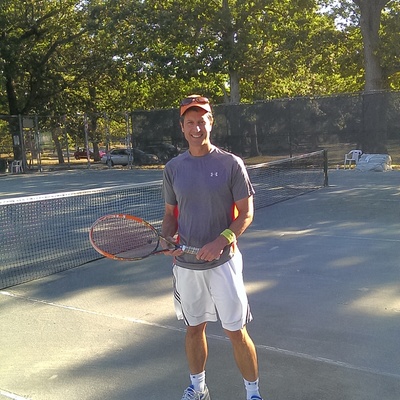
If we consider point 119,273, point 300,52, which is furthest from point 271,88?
point 119,273

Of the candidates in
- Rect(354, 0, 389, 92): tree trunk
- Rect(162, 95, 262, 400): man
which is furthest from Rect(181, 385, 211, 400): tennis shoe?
Rect(354, 0, 389, 92): tree trunk

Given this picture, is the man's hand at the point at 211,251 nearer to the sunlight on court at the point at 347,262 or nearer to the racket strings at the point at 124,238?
→ the racket strings at the point at 124,238

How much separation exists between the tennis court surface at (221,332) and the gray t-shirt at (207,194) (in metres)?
1.06

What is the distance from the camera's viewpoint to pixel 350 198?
37.8ft

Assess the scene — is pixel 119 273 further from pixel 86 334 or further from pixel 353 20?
pixel 353 20

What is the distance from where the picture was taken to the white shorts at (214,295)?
3016 mm

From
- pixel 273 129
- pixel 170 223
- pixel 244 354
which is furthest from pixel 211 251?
pixel 273 129

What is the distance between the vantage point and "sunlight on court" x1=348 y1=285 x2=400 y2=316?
4.70m

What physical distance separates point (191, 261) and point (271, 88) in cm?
3086

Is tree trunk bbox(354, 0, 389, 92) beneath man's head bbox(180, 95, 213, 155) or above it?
above

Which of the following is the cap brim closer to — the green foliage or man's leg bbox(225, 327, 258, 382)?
man's leg bbox(225, 327, 258, 382)

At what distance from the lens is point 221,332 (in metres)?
4.39

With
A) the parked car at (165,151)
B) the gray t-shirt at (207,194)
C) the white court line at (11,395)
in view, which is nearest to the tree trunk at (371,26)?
the parked car at (165,151)

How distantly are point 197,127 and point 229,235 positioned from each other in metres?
0.64
